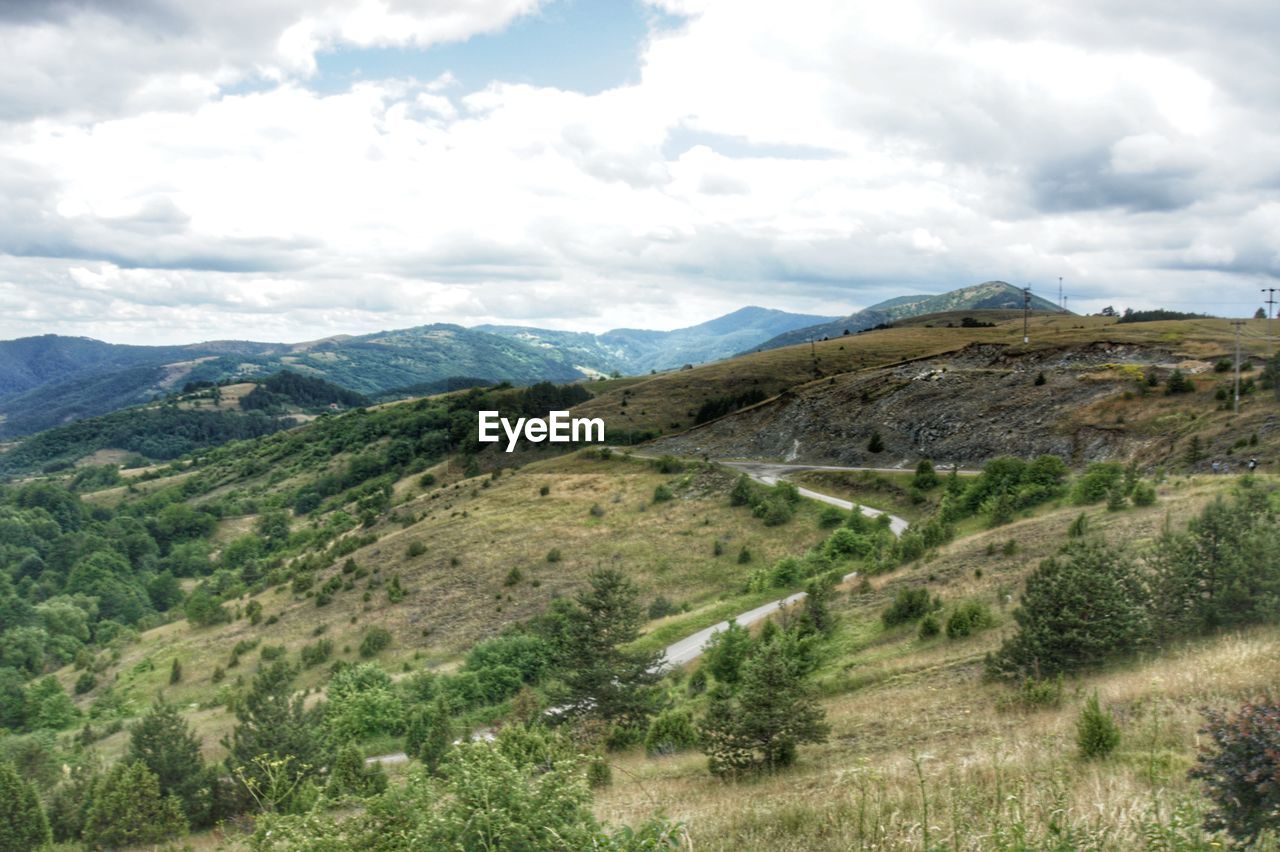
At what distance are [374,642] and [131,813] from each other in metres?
21.7

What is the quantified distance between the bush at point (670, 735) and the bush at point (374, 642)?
27.0m

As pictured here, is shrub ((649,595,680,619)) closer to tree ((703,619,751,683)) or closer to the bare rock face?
tree ((703,619,751,683))

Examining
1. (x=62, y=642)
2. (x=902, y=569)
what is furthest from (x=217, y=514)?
(x=902, y=569)

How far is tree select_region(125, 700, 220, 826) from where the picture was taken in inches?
831

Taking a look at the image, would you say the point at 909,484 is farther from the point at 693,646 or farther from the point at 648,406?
the point at 648,406

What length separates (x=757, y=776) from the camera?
11742 millimetres

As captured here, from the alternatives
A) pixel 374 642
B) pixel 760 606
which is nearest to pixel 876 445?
pixel 760 606

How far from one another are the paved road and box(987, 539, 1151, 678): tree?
10.0m

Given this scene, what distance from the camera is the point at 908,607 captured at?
22.2 m

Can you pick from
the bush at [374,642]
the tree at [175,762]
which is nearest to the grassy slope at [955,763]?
the tree at [175,762]

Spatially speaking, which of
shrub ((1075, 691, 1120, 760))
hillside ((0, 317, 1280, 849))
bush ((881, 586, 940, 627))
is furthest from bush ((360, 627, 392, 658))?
shrub ((1075, 691, 1120, 760))

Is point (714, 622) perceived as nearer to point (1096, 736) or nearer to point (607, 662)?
point (607, 662)

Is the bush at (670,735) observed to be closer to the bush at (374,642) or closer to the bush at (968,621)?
the bush at (968,621)

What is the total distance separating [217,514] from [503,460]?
61.4 m
